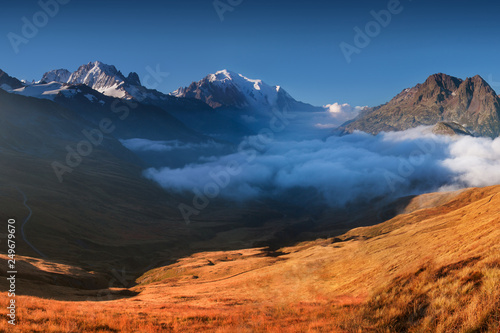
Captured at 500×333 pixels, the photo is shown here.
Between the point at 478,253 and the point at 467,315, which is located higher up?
the point at 478,253

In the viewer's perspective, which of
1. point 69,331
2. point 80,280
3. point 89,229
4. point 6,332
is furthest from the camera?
point 89,229

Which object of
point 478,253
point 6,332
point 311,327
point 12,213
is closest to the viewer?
point 6,332

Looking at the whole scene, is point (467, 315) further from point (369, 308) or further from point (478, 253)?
point (478, 253)

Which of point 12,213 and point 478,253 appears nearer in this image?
point 478,253

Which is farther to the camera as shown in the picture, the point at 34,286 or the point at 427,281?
the point at 34,286

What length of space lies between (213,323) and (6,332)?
13.4 metres

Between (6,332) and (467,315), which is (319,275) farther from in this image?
(6,332)

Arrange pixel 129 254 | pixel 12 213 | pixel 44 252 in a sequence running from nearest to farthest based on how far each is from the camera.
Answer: pixel 44 252 → pixel 12 213 → pixel 129 254

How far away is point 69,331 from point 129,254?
602 ft

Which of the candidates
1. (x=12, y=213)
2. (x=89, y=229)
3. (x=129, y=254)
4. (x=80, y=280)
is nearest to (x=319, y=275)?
(x=80, y=280)

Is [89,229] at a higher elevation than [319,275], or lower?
higher

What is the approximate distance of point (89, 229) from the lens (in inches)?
7820

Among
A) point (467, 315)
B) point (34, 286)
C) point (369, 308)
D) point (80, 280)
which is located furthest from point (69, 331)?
point (80, 280)

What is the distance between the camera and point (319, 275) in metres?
60.9
